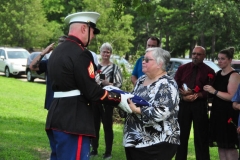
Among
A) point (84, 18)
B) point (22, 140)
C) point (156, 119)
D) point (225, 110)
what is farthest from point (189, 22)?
point (84, 18)

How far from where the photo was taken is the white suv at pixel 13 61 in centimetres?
2519

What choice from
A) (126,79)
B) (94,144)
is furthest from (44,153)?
(126,79)

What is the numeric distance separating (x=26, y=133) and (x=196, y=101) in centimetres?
386

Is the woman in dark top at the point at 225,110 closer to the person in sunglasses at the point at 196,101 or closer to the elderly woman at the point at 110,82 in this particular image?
the person in sunglasses at the point at 196,101

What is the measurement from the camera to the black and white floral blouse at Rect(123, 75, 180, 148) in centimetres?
445

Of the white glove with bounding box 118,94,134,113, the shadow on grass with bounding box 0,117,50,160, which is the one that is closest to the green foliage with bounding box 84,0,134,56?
the shadow on grass with bounding box 0,117,50,160

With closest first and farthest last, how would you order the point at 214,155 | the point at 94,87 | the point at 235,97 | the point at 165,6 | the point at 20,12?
the point at 94,87, the point at 235,97, the point at 214,155, the point at 20,12, the point at 165,6

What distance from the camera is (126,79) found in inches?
453

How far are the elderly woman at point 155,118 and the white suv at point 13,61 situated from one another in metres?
21.3

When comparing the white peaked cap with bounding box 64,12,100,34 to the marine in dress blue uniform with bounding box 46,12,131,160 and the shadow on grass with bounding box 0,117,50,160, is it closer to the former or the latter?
the marine in dress blue uniform with bounding box 46,12,131,160

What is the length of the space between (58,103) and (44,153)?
351 cm

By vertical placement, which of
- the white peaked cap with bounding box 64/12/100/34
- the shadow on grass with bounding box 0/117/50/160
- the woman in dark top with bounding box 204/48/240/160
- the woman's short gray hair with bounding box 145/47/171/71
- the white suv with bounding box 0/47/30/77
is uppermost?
the white peaked cap with bounding box 64/12/100/34

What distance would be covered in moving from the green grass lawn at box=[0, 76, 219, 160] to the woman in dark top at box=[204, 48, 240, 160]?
4.86 ft

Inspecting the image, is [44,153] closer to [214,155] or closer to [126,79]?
[214,155]
